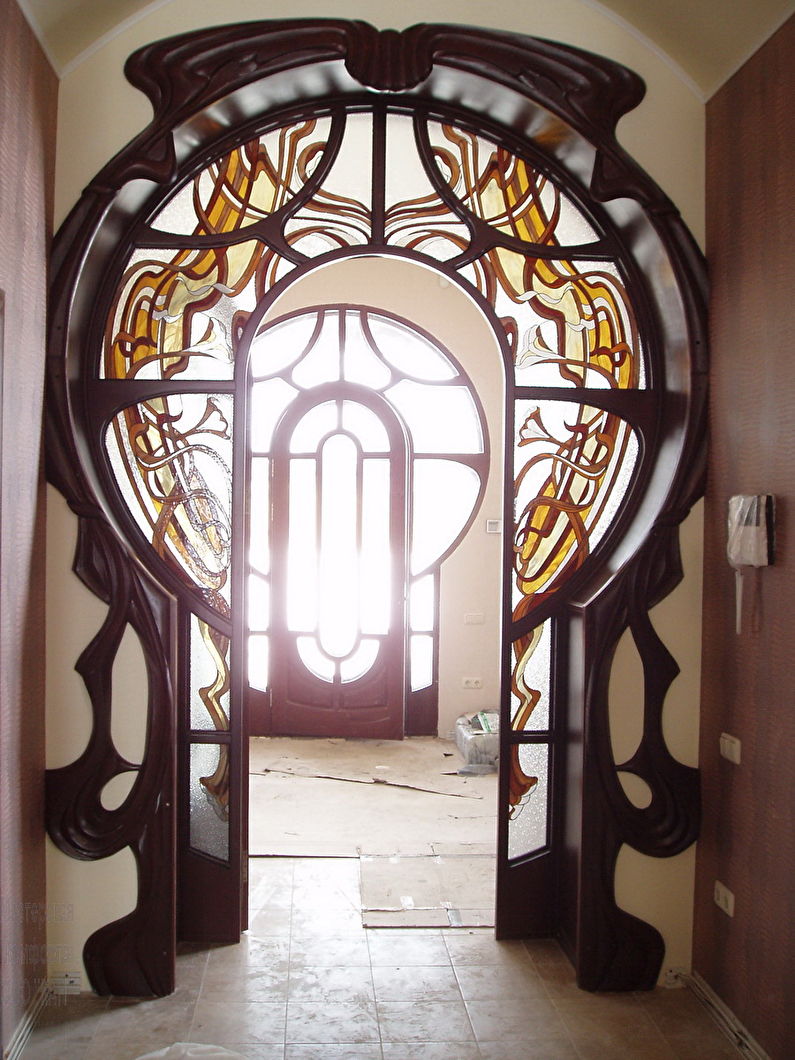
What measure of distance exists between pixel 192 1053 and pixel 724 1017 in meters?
1.71

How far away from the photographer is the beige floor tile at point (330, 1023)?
2908mm

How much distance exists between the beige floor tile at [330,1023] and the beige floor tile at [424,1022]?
1.8 inches

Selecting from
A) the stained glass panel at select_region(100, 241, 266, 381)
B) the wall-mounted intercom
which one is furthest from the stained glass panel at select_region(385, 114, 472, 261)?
the wall-mounted intercom

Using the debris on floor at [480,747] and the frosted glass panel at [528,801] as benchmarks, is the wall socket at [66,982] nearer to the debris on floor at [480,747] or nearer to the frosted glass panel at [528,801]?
the frosted glass panel at [528,801]

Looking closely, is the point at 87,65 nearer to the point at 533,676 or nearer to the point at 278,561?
the point at 533,676

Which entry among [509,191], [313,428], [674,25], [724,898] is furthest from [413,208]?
[313,428]

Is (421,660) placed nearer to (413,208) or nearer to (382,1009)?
(382,1009)

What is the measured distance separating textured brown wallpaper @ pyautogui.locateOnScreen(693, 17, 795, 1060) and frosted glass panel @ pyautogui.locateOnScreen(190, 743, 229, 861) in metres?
1.75

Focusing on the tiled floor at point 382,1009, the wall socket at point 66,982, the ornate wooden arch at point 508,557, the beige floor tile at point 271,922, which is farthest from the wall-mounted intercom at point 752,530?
the wall socket at point 66,982

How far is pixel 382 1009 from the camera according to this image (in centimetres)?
308

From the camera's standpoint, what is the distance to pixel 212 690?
11.4ft

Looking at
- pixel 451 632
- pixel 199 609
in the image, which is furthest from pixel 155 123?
pixel 451 632

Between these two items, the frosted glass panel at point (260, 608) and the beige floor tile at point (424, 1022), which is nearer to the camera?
the beige floor tile at point (424, 1022)

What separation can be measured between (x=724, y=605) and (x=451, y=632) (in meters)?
3.51
